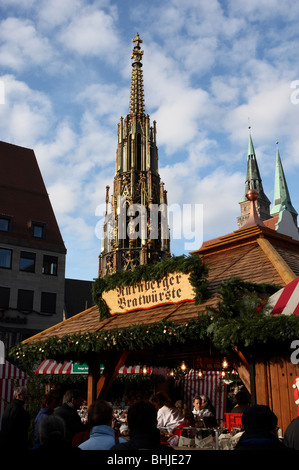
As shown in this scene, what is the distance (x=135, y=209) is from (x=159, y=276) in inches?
1575

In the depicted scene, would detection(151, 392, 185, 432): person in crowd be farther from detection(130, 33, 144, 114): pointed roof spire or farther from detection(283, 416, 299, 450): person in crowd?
detection(130, 33, 144, 114): pointed roof spire

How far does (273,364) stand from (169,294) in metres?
3.23

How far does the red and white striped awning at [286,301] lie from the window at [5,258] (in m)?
32.4

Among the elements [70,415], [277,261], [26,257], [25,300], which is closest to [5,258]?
[26,257]

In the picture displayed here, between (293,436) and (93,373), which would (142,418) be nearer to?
(293,436)

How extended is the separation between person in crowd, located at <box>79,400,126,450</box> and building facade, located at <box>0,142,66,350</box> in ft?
112

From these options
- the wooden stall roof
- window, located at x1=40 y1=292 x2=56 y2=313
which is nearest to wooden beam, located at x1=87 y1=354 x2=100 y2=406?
the wooden stall roof

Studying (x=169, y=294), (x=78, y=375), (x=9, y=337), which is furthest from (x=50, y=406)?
(x=9, y=337)

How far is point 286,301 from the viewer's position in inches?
334

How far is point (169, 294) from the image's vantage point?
11039mm

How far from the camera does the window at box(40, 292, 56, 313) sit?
128 ft

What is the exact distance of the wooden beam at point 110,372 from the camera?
1212 cm
